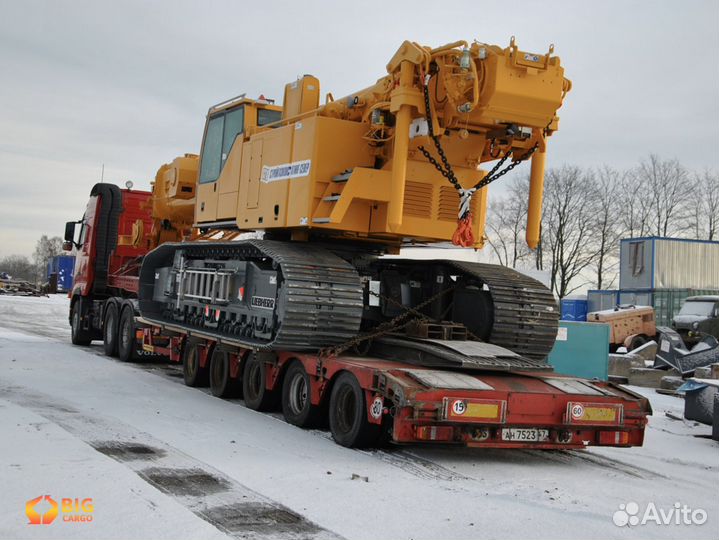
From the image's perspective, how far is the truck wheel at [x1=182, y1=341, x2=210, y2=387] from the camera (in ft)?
44.8

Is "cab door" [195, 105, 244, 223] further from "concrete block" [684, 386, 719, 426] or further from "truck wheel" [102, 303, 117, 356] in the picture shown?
"concrete block" [684, 386, 719, 426]

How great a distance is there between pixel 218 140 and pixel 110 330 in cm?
647

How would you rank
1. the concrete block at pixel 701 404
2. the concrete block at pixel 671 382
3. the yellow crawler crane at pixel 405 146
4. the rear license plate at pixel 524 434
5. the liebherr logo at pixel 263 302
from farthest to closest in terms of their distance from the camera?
1. the concrete block at pixel 671 382
2. the concrete block at pixel 701 404
3. the liebherr logo at pixel 263 302
4. the yellow crawler crane at pixel 405 146
5. the rear license plate at pixel 524 434

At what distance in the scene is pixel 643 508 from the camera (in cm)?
727

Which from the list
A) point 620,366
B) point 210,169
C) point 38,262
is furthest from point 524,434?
point 38,262

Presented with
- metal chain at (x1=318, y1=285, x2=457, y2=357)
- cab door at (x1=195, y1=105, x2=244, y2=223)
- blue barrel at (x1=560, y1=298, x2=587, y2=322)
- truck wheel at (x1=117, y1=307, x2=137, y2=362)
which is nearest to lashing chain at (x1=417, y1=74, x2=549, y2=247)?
metal chain at (x1=318, y1=285, x2=457, y2=357)

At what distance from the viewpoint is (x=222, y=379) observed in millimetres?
12734

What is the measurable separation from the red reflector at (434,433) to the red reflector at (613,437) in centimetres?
174

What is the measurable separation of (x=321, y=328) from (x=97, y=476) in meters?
3.53

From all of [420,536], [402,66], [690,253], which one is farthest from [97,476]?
[690,253]

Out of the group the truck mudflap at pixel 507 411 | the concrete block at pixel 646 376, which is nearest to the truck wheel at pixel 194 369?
the truck mudflap at pixel 507 411

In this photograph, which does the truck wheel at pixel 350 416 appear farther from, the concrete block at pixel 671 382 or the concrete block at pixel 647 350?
the concrete block at pixel 647 350

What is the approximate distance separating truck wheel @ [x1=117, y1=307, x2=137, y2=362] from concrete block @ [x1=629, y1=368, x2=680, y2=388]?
9932 millimetres

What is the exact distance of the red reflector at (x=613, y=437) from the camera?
30.0 feet
